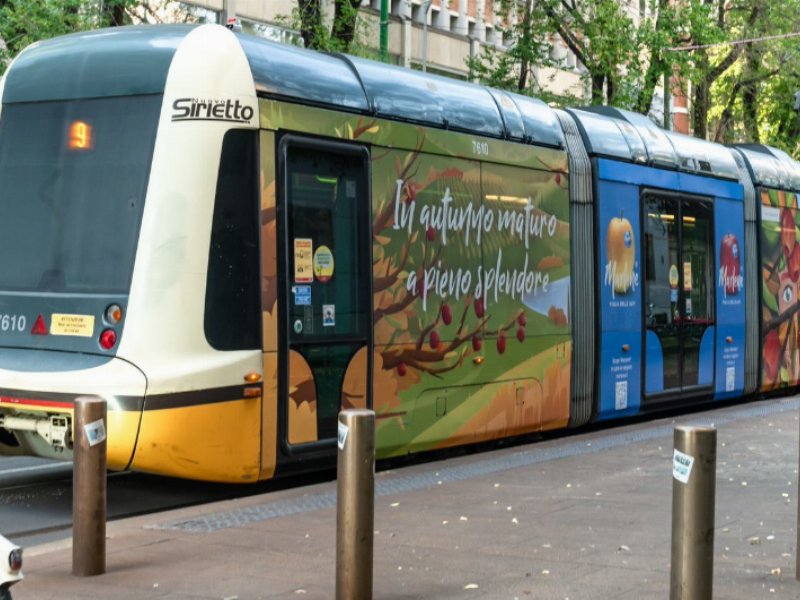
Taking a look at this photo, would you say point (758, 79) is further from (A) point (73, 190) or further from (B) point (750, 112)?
(A) point (73, 190)

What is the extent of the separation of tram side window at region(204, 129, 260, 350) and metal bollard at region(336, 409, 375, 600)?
3.59 metres

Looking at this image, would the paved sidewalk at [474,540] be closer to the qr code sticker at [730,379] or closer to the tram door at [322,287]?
the tram door at [322,287]

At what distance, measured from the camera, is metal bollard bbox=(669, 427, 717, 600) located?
596cm

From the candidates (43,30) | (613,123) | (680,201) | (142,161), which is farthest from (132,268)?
(43,30)

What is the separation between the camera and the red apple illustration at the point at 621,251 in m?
15.2

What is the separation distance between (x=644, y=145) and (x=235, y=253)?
7423 millimetres

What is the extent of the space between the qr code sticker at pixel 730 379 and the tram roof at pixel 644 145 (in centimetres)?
246

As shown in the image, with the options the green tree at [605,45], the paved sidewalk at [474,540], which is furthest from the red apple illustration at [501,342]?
the green tree at [605,45]

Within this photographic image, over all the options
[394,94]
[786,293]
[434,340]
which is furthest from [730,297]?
[394,94]

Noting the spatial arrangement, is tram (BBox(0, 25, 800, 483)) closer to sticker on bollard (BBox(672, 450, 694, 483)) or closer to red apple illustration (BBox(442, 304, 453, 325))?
red apple illustration (BBox(442, 304, 453, 325))

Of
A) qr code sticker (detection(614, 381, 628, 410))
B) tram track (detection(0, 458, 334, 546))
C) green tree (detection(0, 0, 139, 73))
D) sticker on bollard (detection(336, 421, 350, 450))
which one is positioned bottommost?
tram track (detection(0, 458, 334, 546))

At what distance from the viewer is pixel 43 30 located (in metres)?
20.2

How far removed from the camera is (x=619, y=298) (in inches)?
603

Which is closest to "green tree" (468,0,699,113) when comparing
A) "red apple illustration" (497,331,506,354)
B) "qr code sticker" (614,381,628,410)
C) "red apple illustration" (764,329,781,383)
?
"red apple illustration" (764,329,781,383)
